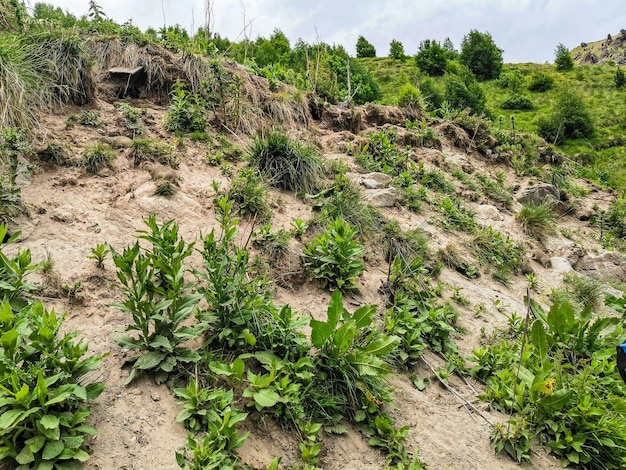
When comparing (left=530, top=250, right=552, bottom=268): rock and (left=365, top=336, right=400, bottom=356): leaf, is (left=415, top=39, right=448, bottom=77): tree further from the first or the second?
(left=365, top=336, right=400, bottom=356): leaf

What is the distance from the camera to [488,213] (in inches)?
318

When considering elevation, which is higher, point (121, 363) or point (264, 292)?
point (264, 292)

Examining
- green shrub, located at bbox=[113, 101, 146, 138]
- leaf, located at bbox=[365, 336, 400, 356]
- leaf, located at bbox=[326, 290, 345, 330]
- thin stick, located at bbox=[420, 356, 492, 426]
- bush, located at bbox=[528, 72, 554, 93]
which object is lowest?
thin stick, located at bbox=[420, 356, 492, 426]

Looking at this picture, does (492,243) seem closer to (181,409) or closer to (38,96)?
(181,409)

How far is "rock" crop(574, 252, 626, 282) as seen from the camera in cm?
723

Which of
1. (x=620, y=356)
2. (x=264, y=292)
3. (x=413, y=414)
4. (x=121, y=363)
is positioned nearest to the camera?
(x=620, y=356)

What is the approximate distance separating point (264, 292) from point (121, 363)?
1.24 metres

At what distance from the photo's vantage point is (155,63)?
7.04 m

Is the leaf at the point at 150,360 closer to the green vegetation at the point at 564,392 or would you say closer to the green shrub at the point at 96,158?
the green vegetation at the point at 564,392

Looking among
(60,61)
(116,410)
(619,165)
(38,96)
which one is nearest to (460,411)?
(116,410)

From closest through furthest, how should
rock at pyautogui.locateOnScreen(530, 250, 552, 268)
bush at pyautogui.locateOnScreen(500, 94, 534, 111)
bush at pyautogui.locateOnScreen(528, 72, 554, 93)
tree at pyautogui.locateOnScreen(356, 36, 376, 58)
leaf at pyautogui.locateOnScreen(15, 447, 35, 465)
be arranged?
leaf at pyautogui.locateOnScreen(15, 447, 35, 465) → rock at pyautogui.locateOnScreen(530, 250, 552, 268) → bush at pyautogui.locateOnScreen(500, 94, 534, 111) → bush at pyautogui.locateOnScreen(528, 72, 554, 93) → tree at pyautogui.locateOnScreen(356, 36, 376, 58)

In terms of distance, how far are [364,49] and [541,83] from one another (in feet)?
56.4

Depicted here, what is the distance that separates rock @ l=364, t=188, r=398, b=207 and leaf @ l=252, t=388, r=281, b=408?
4195mm

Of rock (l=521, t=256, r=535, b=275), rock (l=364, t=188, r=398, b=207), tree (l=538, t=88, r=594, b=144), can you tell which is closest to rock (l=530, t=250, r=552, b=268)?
rock (l=521, t=256, r=535, b=275)
